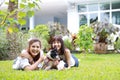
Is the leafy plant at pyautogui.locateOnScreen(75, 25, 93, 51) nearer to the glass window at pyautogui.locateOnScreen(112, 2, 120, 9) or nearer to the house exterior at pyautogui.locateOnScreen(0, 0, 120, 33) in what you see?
the house exterior at pyautogui.locateOnScreen(0, 0, 120, 33)

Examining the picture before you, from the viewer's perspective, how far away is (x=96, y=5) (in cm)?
1886

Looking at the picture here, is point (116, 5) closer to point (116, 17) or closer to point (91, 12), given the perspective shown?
point (116, 17)

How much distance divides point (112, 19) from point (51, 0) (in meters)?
4.44

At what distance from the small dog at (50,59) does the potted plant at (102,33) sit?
9.30 metres

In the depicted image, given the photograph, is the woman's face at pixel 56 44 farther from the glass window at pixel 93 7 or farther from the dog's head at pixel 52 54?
the glass window at pixel 93 7

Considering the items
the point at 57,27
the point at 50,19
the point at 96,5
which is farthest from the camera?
the point at 50,19

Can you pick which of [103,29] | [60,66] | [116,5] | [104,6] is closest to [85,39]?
[103,29]

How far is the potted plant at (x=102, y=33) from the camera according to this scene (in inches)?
615

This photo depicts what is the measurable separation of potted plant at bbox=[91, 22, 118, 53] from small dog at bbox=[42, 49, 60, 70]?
9.30 m

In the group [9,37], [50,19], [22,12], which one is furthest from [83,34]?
[50,19]

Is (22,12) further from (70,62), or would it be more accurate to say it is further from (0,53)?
(0,53)

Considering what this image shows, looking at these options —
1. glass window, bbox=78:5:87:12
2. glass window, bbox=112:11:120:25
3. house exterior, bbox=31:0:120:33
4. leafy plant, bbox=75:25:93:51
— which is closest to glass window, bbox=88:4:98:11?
house exterior, bbox=31:0:120:33

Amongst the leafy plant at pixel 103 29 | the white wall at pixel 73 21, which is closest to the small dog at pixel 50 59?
the leafy plant at pixel 103 29

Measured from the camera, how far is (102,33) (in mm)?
15945
